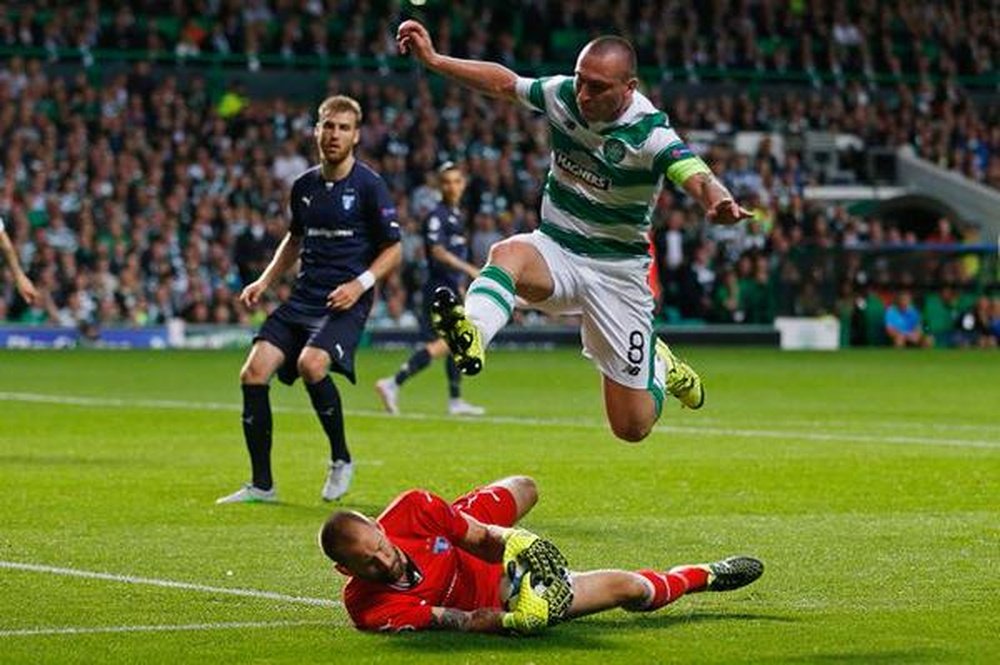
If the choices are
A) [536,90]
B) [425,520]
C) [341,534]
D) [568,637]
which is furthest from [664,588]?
[536,90]

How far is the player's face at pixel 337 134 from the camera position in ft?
49.0

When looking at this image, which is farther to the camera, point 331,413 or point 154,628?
point 331,413

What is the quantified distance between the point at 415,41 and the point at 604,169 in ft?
3.71

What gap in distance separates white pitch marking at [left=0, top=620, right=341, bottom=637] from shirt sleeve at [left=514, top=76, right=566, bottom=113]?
124 inches

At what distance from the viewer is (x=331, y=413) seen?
15.5m

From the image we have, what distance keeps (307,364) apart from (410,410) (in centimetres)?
1044

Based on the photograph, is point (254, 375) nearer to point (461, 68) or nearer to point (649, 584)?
point (461, 68)

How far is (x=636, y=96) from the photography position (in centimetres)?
1159

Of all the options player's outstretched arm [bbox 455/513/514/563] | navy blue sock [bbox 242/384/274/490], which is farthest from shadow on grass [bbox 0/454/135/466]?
player's outstretched arm [bbox 455/513/514/563]

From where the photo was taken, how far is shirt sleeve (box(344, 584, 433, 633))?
9.45 meters

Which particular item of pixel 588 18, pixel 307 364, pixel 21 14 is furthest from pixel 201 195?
pixel 307 364

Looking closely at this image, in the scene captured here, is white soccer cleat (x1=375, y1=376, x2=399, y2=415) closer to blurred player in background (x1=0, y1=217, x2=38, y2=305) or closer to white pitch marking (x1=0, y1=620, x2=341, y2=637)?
blurred player in background (x1=0, y1=217, x2=38, y2=305)

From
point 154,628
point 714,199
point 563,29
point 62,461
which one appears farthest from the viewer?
point 563,29

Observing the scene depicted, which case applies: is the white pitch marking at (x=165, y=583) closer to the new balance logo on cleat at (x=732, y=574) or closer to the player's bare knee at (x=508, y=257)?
the new balance logo on cleat at (x=732, y=574)
